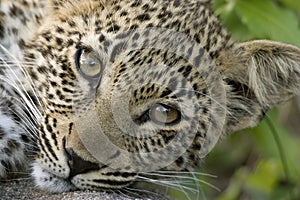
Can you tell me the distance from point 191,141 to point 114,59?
688mm

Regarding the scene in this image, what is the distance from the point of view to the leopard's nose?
432cm

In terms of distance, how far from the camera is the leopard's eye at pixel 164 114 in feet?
15.2

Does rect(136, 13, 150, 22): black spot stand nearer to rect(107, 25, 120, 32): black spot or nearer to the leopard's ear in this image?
rect(107, 25, 120, 32): black spot

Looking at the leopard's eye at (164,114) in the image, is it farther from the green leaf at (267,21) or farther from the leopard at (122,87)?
the green leaf at (267,21)

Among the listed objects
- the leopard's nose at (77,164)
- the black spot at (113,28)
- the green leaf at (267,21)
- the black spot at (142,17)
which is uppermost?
the green leaf at (267,21)

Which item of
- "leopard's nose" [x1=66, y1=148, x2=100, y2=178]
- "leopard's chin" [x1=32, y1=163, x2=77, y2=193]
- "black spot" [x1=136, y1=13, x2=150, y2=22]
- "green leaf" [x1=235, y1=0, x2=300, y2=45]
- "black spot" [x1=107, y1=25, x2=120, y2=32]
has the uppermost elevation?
"green leaf" [x1=235, y1=0, x2=300, y2=45]

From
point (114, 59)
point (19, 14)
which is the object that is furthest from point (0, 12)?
point (114, 59)

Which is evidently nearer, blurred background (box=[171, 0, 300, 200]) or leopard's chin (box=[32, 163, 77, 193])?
leopard's chin (box=[32, 163, 77, 193])

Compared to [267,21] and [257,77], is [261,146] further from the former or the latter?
[257,77]

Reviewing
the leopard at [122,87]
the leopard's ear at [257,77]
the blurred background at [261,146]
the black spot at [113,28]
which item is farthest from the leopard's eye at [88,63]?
the blurred background at [261,146]

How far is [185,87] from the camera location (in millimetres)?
4719

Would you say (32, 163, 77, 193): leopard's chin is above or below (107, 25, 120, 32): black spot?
below

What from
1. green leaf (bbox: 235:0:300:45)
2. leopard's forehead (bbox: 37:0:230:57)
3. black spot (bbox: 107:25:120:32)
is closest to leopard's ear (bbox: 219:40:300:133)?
leopard's forehead (bbox: 37:0:230:57)

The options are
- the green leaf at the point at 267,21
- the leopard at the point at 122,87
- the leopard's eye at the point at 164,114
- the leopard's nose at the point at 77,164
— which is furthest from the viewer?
the green leaf at the point at 267,21
